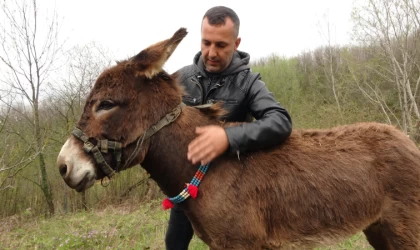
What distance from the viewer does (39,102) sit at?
52.8 feet

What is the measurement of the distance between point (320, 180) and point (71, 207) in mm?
17649

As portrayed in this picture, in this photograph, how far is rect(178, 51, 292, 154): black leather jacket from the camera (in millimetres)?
2291

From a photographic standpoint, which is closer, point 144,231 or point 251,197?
point 251,197

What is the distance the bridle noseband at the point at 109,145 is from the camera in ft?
7.10

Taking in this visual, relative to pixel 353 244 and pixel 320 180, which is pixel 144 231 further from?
pixel 320 180

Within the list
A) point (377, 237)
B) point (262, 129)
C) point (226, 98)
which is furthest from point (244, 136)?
point (377, 237)

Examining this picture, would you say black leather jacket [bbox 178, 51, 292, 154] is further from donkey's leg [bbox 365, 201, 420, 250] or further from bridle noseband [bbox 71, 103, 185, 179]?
donkey's leg [bbox 365, 201, 420, 250]

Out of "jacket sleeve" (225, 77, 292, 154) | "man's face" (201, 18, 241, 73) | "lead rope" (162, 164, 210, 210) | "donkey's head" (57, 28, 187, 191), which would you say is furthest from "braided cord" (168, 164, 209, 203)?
"man's face" (201, 18, 241, 73)

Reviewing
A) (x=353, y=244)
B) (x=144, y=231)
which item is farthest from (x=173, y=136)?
(x=144, y=231)

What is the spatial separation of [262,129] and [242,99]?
0.55 m

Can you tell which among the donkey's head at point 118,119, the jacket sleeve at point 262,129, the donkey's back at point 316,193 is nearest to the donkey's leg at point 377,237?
the donkey's back at point 316,193

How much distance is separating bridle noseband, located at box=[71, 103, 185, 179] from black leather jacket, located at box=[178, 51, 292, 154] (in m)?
0.49

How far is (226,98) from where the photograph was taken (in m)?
2.79

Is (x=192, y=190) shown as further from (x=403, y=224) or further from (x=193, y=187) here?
(x=403, y=224)
